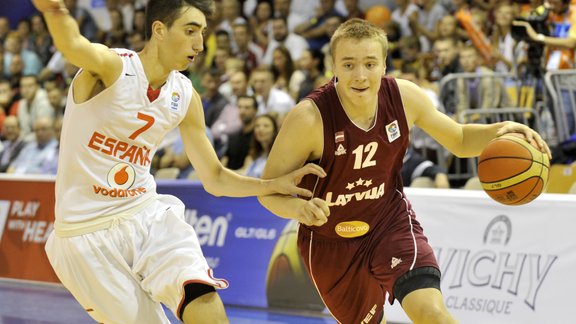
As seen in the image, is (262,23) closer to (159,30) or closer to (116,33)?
(116,33)

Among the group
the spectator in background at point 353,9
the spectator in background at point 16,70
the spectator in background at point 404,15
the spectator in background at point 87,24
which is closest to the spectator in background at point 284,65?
the spectator in background at point 353,9

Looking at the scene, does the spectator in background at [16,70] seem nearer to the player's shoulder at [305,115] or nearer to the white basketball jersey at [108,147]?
the white basketball jersey at [108,147]

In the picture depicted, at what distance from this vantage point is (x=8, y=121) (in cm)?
1402

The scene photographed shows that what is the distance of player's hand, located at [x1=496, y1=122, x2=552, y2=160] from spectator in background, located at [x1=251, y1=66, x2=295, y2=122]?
628cm

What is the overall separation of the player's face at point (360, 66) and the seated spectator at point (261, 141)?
548 centimetres

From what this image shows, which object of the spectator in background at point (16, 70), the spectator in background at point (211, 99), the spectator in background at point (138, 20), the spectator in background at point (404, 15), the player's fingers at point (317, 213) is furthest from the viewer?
the spectator in background at point (16, 70)

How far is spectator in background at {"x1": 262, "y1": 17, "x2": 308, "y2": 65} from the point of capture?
12.9m

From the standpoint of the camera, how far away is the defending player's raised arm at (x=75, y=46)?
383 centimetres

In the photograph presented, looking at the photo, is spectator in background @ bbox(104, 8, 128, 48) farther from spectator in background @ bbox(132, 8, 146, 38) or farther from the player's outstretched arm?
the player's outstretched arm

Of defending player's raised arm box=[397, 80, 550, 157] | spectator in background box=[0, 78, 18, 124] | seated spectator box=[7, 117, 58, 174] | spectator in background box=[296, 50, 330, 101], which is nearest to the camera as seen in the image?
defending player's raised arm box=[397, 80, 550, 157]

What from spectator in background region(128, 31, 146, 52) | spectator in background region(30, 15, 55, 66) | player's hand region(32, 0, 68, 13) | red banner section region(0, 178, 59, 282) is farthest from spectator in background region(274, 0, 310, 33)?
player's hand region(32, 0, 68, 13)

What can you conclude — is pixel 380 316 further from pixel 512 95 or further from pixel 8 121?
pixel 8 121

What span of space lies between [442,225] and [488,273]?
1.99 feet

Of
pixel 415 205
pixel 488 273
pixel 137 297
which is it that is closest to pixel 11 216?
pixel 415 205
